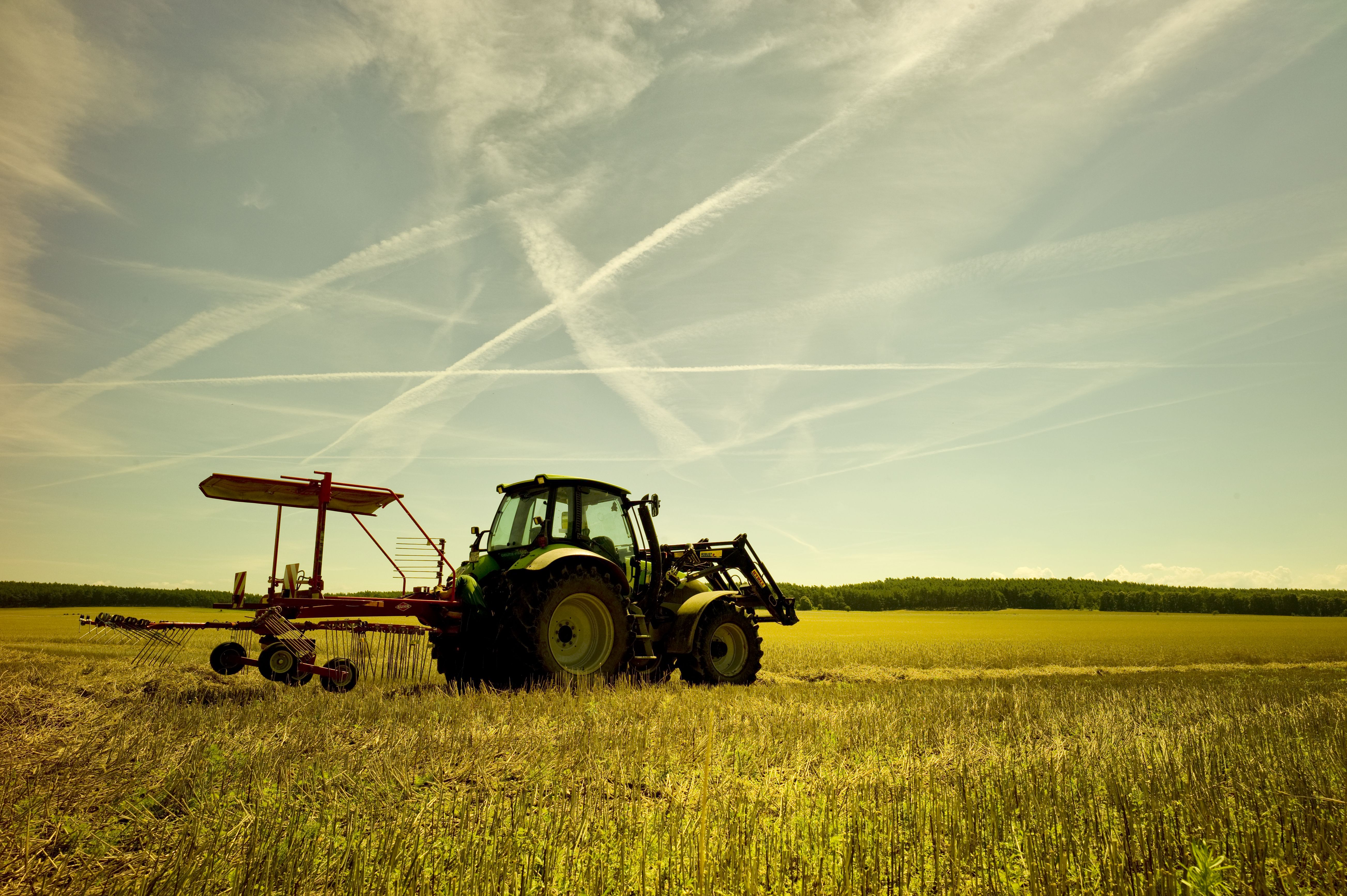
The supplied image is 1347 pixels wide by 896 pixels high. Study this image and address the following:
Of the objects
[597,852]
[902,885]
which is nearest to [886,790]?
[902,885]

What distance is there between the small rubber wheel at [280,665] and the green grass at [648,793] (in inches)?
9.0

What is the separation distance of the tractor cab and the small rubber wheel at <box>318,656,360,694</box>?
6.80 ft

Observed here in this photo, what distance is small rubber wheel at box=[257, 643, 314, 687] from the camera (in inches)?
315

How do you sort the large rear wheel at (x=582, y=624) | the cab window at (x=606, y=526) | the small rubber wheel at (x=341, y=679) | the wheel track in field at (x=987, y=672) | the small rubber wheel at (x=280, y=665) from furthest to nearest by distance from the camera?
the wheel track in field at (x=987, y=672) < the cab window at (x=606, y=526) < the small rubber wheel at (x=341, y=679) < the large rear wheel at (x=582, y=624) < the small rubber wheel at (x=280, y=665)

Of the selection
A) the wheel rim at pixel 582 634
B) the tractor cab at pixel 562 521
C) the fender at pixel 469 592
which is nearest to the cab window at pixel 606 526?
the tractor cab at pixel 562 521

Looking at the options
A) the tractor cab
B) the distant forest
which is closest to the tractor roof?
the tractor cab

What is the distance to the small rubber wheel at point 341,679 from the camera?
8273mm

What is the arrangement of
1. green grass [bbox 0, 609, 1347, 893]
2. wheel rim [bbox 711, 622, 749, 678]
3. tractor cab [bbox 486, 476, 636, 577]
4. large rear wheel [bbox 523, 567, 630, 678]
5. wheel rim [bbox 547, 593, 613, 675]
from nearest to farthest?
green grass [bbox 0, 609, 1347, 893] < large rear wheel [bbox 523, 567, 630, 678] < wheel rim [bbox 547, 593, 613, 675] < tractor cab [bbox 486, 476, 636, 577] < wheel rim [bbox 711, 622, 749, 678]

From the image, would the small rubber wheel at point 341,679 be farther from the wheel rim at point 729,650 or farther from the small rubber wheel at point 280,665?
the wheel rim at point 729,650

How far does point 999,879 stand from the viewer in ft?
10.4

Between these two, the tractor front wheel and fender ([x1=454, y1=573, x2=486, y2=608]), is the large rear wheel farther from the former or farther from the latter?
the tractor front wheel

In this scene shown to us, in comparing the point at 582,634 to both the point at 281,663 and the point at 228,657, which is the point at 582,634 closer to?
the point at 281,663

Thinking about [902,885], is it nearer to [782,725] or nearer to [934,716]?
[782,725]

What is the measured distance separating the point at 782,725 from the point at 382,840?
151 inches
